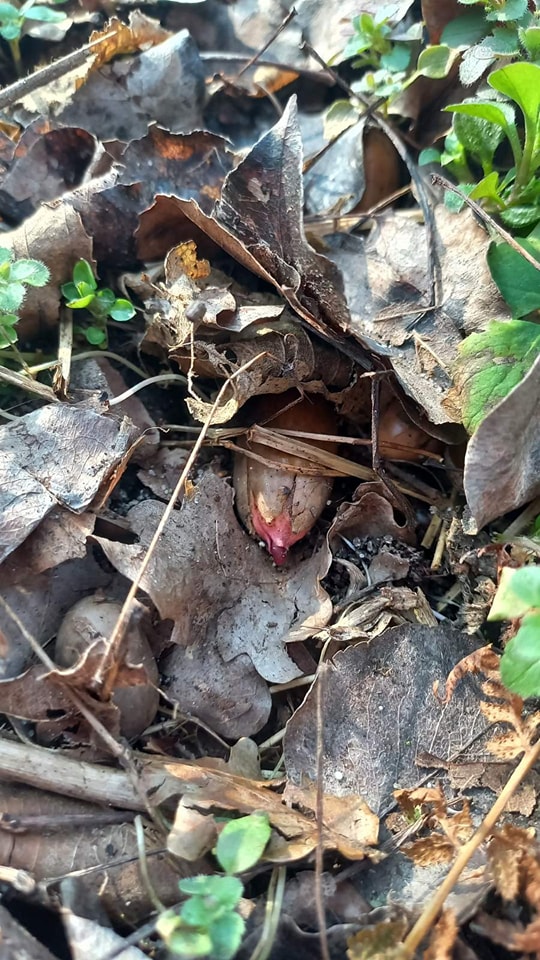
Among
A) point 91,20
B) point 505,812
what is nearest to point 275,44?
point 91,20

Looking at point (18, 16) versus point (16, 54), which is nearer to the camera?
point (18, 16)

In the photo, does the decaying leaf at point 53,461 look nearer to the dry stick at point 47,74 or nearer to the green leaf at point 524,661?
the green leaf at point 524,661

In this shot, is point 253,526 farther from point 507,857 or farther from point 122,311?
point 507,857

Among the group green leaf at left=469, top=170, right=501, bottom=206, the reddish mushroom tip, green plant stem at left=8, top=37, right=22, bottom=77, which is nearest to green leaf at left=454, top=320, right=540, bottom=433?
green leaf at left=469, top=170, right=501, bottom=206

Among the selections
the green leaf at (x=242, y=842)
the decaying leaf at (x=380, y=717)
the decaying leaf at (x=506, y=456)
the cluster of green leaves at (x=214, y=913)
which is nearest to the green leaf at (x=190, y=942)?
the cluster of green leaves at (x=214, y=913)

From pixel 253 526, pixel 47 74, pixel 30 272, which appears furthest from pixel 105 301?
pixel 47 74

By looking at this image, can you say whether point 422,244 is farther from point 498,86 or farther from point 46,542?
point 46,542

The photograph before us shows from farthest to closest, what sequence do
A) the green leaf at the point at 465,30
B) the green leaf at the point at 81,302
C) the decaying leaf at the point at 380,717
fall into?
the green leaf at the point at 465,30
the green leaf at the point at 81,302
the decaying leaf at the point at 380,717
